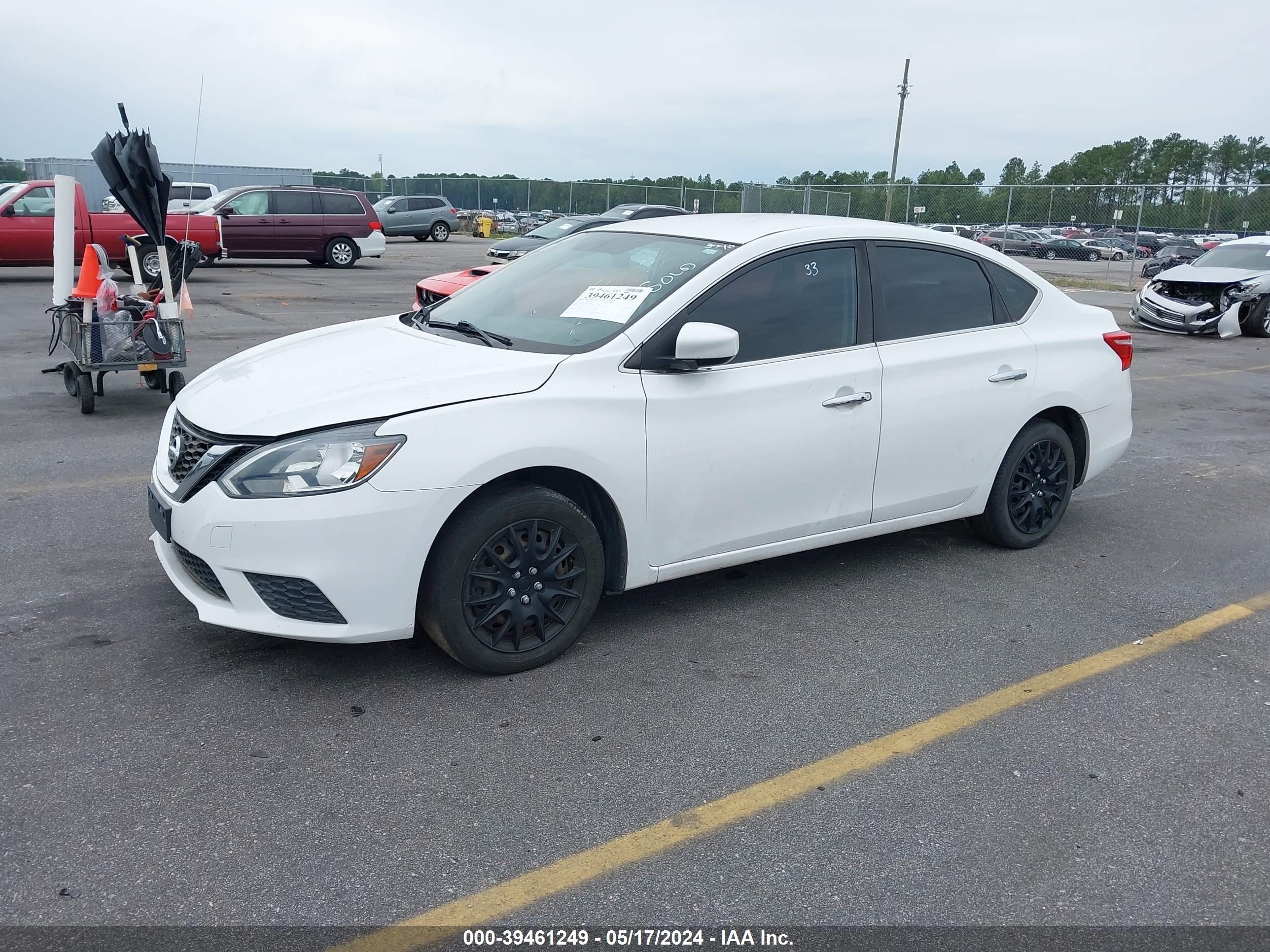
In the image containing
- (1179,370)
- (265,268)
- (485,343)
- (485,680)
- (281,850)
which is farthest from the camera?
(265,268)

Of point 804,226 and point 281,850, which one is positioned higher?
point 804,226

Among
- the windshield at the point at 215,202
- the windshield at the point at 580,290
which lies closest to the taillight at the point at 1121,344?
the windshield at the point at 580,290

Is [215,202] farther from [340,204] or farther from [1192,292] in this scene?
[1192,292]

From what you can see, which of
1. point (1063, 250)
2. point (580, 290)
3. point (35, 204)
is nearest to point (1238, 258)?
point (580, 290)

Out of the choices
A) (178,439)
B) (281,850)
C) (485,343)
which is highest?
(485,343)

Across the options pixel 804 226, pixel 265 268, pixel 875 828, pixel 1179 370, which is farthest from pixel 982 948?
pixel 265 268

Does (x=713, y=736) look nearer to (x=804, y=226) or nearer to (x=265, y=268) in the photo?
(x=804, y=226)

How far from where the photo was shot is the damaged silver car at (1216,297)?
16.4 meters

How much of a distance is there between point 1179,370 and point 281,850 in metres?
12.7

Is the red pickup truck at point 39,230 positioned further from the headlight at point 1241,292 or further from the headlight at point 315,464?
the headlight at point 1241,292

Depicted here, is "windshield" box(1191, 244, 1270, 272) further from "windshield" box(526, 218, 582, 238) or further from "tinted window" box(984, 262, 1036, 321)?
"tinted window" box(984, 262, 1036, 321)

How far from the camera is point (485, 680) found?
12.8 ft

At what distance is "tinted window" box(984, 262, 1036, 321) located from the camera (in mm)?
5352

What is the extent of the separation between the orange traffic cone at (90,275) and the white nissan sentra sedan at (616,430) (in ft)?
11.8
